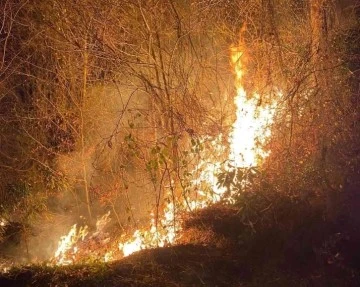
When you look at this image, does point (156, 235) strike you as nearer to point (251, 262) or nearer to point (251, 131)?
point (251, 262)

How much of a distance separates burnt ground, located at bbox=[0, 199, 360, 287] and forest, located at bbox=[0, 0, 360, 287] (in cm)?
2

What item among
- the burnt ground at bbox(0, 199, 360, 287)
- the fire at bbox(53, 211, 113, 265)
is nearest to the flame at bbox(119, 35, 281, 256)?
the burnt ground at bbox(0, 199, 360, 287)

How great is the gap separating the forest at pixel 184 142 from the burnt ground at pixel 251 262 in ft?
0.06

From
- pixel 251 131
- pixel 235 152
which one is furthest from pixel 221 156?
pixel 251 131

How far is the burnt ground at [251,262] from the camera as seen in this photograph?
518cm

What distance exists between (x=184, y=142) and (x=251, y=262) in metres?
2.55

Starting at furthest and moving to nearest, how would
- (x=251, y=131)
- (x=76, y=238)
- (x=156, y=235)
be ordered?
(x=76, y=238) < (x=251, y=131) < (x=156, y=235)

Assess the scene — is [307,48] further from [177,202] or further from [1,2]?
[1,2]

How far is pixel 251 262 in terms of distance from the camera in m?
5.66

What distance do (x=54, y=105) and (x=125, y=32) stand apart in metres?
2.04

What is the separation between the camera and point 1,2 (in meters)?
7.58

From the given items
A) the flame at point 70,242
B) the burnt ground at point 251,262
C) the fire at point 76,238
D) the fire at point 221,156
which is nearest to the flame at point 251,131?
the fire at point 221,156

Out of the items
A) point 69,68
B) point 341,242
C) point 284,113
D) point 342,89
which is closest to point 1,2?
point 69,68

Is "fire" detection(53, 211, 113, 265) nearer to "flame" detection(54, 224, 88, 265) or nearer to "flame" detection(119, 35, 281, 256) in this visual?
"flame" detection(54, 224, 88, 265)
